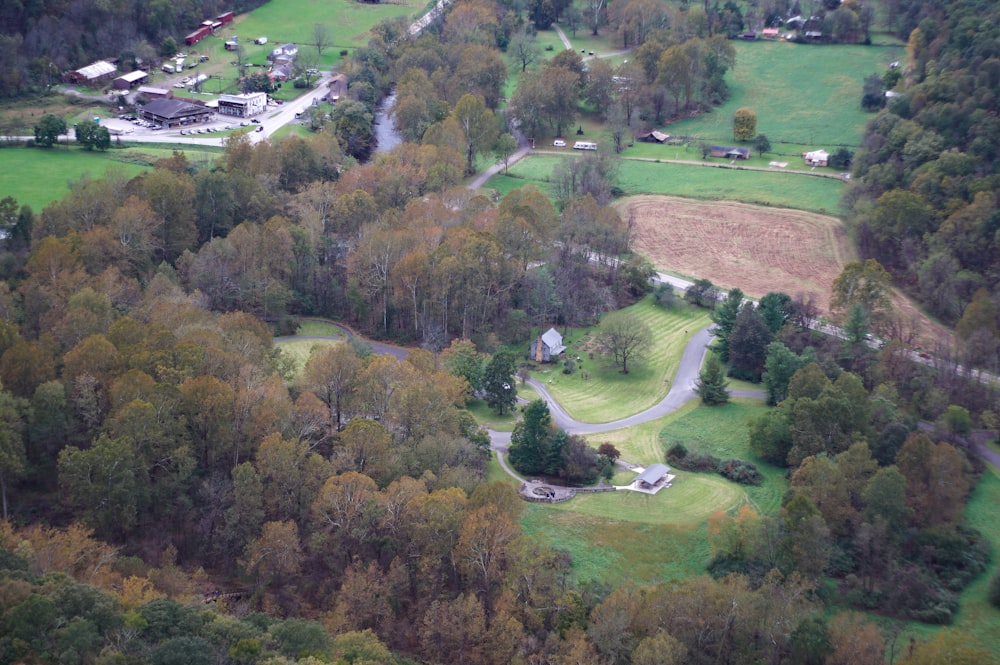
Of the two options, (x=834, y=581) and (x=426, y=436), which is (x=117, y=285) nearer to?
(x=426, y=436)

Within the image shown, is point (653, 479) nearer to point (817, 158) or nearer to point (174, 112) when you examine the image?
point (817, 158)

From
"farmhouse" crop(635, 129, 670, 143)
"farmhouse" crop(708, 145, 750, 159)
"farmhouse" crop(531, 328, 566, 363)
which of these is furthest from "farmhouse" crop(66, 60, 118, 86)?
"farmhouse" crop(531, 328, 566, 363)

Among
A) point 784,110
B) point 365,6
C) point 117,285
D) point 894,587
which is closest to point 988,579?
point 894,587

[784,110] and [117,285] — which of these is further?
[784,110]

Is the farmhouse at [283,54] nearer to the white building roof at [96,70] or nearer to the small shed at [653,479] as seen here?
the white building roof at [96,70]

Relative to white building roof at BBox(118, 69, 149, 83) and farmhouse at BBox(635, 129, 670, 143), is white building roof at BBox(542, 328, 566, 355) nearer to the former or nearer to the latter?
farmhouse at BBox(635, 129, 670, 143)

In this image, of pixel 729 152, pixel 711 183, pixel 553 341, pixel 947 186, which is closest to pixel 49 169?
pixel 553 341

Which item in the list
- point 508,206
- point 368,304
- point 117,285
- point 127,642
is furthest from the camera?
point 508,206
